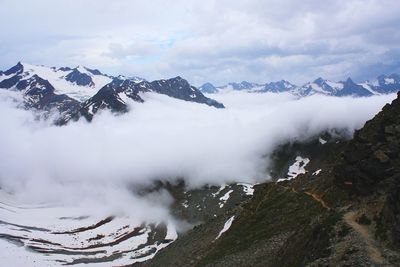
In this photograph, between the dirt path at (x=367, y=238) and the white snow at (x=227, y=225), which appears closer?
the dirt path at (x=367, y=238)

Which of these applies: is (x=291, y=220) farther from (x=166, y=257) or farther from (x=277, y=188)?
(x=166, y=257)

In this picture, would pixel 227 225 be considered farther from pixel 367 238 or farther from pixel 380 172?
pixel 367 238

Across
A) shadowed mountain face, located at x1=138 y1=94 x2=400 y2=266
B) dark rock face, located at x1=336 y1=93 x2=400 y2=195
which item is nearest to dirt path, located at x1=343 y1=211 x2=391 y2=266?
shadowed mountain face, located at x1=138 y1=94 x2=400 y2=266

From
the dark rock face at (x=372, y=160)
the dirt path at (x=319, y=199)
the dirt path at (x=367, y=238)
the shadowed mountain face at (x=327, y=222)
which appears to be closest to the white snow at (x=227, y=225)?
the shadowed mountain face at (x=327, y=222)

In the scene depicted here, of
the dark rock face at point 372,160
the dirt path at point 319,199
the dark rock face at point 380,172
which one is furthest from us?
the dirt path at point 319,199

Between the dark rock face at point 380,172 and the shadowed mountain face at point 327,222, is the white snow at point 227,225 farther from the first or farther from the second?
the dark rock face at point 380,172

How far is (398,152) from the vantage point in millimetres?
82188

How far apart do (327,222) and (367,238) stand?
10698mm

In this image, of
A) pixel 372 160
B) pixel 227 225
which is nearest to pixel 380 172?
pixel 372 160

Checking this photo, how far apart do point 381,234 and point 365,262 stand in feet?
22.7

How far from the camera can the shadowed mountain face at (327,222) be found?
6047 cm

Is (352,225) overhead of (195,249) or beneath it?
overhead

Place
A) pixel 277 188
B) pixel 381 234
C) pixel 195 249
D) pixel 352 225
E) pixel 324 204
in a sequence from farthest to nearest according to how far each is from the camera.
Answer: pixel 277 188
pixel 195 249
pixel 324 204
pixel 352 225
pixel 381 234

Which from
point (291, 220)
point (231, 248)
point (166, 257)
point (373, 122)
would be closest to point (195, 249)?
point (166, 257)
